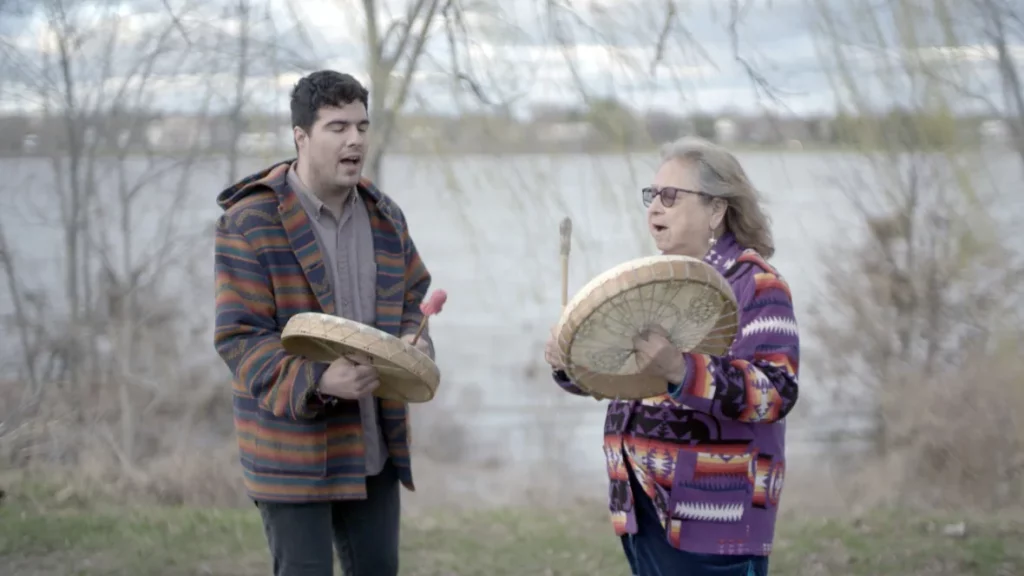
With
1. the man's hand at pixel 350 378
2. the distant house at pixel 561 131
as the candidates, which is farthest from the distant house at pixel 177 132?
the man's hand at pixel 350 378

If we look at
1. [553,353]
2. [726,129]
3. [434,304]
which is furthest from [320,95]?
[726,129]

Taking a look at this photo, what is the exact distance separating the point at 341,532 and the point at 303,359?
550mm

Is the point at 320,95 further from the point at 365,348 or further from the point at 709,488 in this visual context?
the point at 709,488

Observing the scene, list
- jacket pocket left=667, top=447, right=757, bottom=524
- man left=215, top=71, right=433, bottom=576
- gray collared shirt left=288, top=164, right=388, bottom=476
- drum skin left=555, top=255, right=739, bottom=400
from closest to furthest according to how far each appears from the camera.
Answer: drum skin left=555, top=255, right=739, bottom=400, jacket pocket left=667, top=447, right=757, bottom=524, man left=215, top=71, right=433, bottom=576, gray collared shirt left=288, top=164, right=388, bottom=476

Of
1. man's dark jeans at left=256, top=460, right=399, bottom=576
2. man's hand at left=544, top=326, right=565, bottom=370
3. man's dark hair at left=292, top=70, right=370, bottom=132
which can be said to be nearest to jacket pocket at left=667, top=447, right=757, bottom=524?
man's hand at left=544, top=326, right=565, bottom=370

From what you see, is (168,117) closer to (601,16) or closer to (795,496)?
(601,16)

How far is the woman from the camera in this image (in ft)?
8.45

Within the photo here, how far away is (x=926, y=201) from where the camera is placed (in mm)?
6527

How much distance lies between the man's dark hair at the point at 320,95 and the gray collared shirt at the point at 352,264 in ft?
0.55

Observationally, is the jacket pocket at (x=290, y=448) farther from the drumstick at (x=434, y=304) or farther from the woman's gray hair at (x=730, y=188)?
the woman's gray hair at (x=730, y=188)

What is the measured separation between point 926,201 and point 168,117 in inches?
163

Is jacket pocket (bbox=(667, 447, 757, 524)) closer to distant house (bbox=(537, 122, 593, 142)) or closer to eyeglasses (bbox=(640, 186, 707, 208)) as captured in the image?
eyeglasses (bbox=(640, 186, 707, 208))

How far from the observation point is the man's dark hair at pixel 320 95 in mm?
2883

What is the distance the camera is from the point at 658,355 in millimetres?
2434
